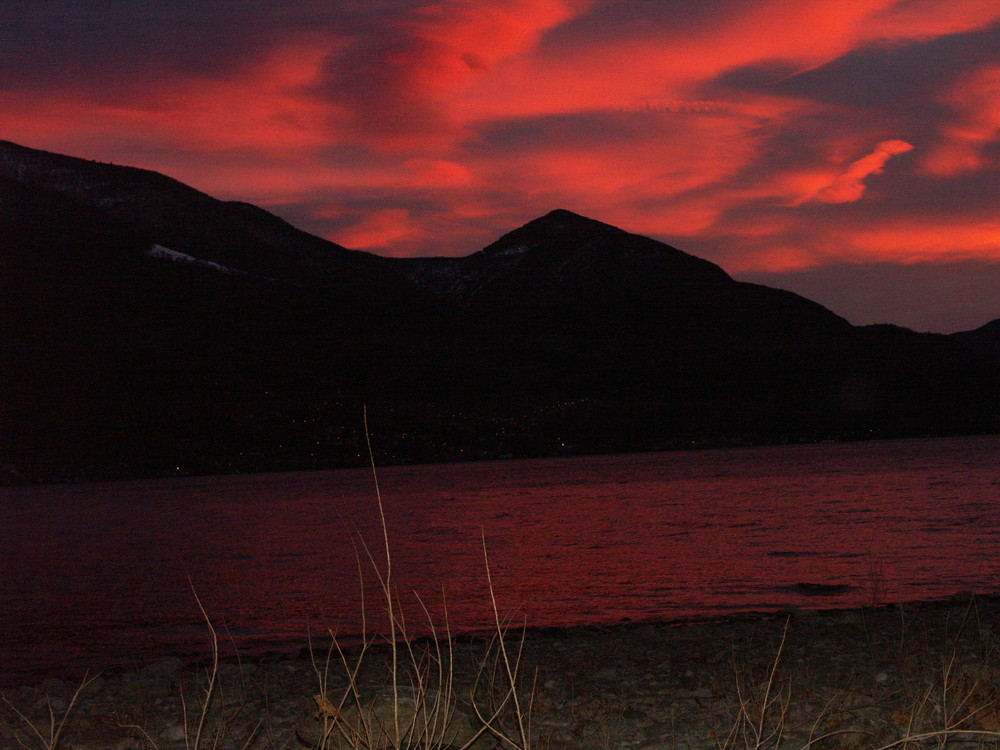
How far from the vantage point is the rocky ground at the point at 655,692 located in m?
8.24

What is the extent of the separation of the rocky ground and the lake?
3.98ft

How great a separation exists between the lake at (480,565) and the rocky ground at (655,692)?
1213 mm

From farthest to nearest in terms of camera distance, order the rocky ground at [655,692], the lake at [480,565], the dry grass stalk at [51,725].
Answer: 1. the lake at [480,565]
2. the rocky ground at [655,692]
3. the dry grass stalk at [51,725]

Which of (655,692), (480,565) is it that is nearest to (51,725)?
(655,692)

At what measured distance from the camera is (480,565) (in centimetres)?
2850

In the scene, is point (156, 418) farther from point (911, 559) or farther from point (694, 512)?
point (911, 559)

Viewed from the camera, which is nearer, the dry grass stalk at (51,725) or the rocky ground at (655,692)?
the dry grass stalk at (51,725)

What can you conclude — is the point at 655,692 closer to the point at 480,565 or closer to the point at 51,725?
the point at 51,725

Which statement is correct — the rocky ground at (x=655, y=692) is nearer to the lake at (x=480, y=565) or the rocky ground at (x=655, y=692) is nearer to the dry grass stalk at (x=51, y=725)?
the dry grass stalk at (x=51, y=725)

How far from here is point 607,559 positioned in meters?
28.2

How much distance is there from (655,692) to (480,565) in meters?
18.4

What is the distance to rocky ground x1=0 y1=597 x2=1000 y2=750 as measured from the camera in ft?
27.0

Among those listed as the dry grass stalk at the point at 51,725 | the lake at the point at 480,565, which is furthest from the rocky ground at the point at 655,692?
the lake at the point at 480,565

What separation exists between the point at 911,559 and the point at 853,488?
39.8 m
